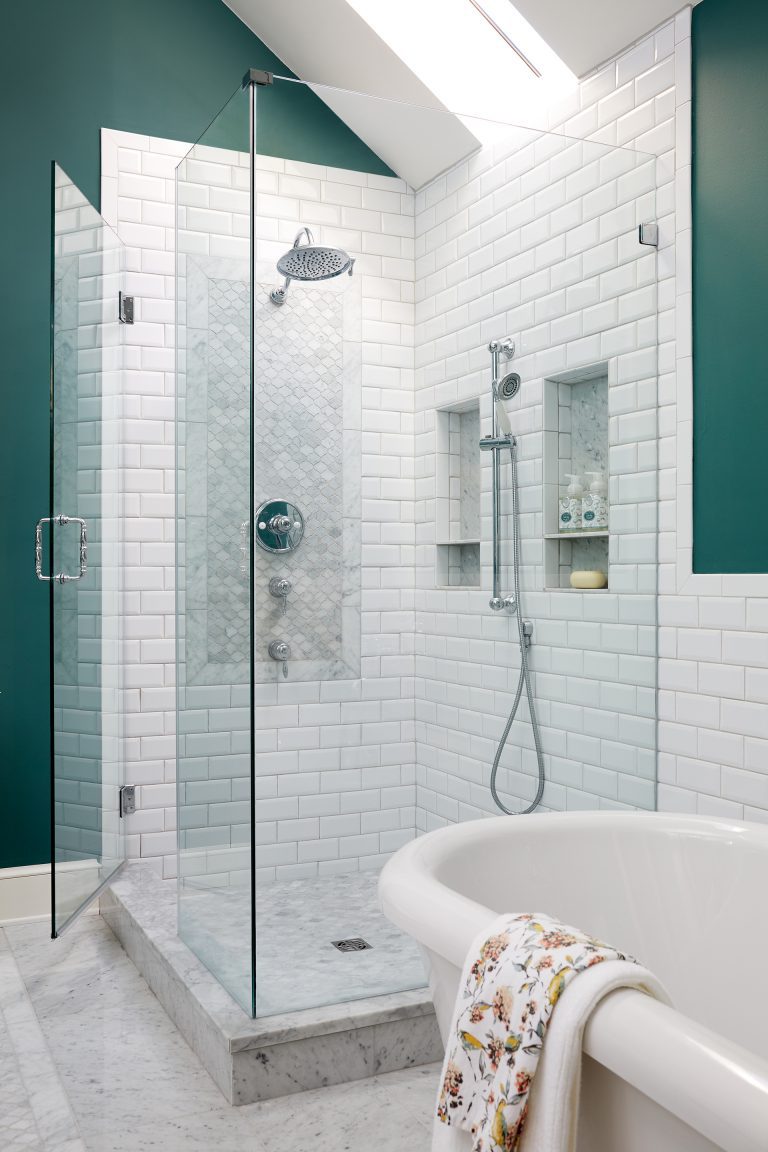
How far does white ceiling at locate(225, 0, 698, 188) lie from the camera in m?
2.74

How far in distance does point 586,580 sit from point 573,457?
38 cm

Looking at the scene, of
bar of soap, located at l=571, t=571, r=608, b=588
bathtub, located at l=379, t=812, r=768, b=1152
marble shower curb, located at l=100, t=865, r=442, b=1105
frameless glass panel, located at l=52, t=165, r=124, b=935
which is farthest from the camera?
frameless glass panel, located at l=52, t=165, r=124, b=935

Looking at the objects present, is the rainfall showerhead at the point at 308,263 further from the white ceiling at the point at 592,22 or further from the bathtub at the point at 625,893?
the bathtub at the point at 625,893

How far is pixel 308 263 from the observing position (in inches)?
100

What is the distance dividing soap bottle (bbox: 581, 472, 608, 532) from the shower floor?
123cm

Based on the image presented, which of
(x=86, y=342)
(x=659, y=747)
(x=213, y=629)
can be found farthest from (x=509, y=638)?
(x=86, y=342)

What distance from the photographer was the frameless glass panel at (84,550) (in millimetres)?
3324

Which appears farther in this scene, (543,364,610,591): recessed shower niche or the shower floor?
(543,364,610,591): recessed shower niche

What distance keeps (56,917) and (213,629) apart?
4.02 feet

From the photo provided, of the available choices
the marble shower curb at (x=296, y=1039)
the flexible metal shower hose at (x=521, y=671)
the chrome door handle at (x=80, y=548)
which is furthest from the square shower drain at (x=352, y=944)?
the chrome door handle at (x=80, y=548)

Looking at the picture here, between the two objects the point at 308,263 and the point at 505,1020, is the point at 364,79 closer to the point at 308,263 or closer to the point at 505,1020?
the point at 308,263

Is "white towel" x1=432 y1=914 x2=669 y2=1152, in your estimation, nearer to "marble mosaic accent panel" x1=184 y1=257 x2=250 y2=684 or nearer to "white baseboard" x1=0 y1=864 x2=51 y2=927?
"marble mosaic accent panel" x1=184 y1=257 x2=250 y2=684

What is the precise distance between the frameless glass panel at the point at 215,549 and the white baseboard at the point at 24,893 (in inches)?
37.3

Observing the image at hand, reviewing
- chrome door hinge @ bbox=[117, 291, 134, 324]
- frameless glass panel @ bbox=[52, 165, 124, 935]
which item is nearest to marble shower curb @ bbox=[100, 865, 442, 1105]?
frameless glass panel @ bbox=[52, 165, 124, 935]
